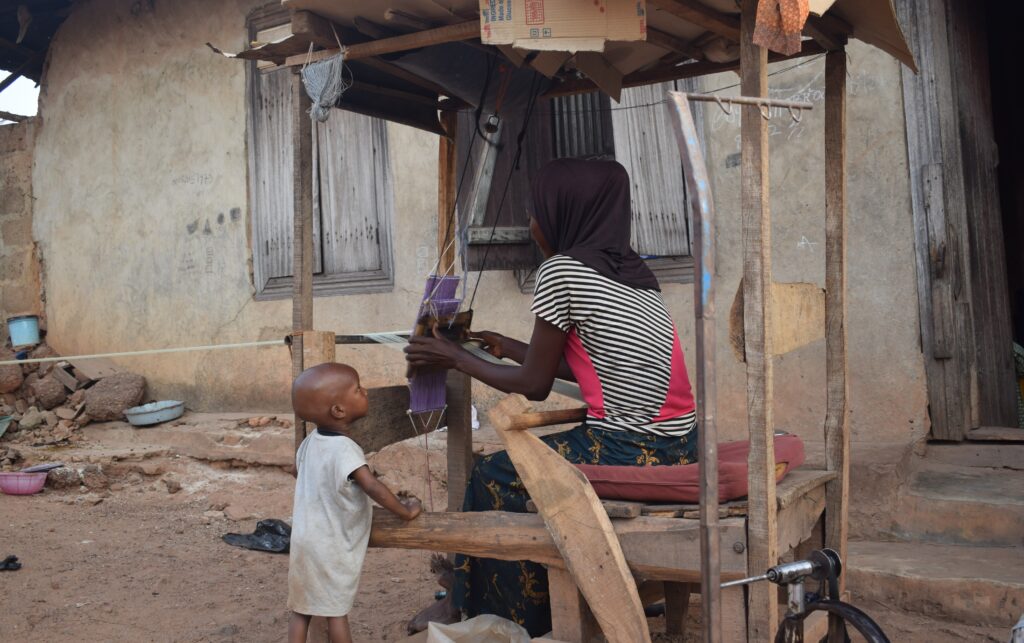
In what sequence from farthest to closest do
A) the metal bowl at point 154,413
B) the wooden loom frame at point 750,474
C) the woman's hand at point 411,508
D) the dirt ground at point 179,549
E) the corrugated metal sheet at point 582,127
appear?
the metal bowl at point 154,413 < the corrugated metal sheet at point 582,127 < the dirt ground at point 179,549 < the woman's hand at point 411,508 < the wooden loom frame at point 750,474

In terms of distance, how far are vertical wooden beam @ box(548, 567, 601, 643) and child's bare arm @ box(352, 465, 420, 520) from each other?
541mm

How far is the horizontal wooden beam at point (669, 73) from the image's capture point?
11.6 ft

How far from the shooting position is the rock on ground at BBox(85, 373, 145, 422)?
26.5ft

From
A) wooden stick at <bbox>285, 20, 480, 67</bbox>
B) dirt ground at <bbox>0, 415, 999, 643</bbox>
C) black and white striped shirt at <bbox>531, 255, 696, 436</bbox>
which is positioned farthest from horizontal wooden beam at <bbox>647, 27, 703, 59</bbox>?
dirt ground at <bbox>0, 415, 999, 643</bbox>

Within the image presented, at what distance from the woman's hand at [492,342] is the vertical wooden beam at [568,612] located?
1074 millimetres

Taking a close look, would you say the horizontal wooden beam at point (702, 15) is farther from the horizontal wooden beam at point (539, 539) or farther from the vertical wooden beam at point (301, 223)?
the horizontal wooden beam at point (539, 539)

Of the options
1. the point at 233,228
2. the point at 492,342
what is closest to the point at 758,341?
the point at 492,342

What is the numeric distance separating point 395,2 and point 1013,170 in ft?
21.1

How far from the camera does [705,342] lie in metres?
2.12

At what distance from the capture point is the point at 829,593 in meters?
2.54

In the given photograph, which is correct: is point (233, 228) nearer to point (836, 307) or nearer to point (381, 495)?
point (381, 495)

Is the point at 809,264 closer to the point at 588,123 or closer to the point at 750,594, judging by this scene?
the point at 588,123

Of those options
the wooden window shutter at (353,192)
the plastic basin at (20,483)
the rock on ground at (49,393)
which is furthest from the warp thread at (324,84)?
the rock on ground at (49,393)

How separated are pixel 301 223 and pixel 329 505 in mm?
1052
